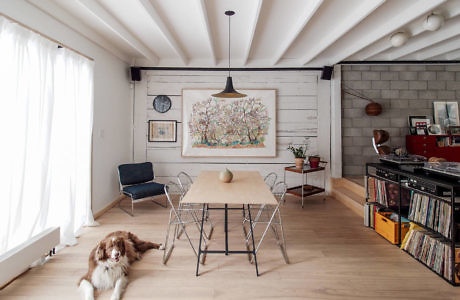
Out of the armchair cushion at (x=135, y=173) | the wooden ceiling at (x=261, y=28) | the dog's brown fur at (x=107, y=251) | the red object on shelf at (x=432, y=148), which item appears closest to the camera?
the dog's brown fur at (x=107, y=251)

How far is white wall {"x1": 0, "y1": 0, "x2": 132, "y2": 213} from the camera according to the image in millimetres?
3547

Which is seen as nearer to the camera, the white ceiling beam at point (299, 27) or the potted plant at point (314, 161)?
the white ceiling beam at point (299, 27)

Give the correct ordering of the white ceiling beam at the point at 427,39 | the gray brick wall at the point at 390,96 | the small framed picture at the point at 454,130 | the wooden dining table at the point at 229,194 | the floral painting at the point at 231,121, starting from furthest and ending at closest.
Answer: the floral painting at the point at 231,121, the gray brick wall at the point at 390,96, the small framed picture at the point at 454,130, the white ceiling beam at the point at 427,39, the wooden dining table at the point at 229,194

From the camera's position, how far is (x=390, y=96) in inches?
203

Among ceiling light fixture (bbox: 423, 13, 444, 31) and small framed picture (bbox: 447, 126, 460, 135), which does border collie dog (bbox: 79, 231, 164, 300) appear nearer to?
ceiling light fixture (bbox: 423, 13, 444, 31)

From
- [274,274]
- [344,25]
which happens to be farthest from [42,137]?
[344,25]

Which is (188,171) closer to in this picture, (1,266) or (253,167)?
(253,167)

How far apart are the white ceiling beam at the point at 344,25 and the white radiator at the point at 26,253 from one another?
4148 millimetres

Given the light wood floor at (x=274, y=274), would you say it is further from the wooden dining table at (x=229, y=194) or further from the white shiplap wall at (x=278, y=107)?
the white shiplap wall at (x=278, y=107)

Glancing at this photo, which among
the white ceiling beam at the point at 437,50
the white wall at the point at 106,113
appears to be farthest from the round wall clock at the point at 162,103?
the white ceiling beam at the point at 437,50

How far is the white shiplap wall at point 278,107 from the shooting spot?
210 inches

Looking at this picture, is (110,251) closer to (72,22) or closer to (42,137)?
(42,137)

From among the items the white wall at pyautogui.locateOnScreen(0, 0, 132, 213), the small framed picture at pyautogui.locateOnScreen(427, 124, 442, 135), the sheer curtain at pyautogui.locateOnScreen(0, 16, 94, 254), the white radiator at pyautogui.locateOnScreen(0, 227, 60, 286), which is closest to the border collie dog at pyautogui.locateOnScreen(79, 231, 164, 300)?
the white radiator at pyautogui.locateOnScreen(0, 227, 60, 286)

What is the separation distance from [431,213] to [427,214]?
0.18ft
